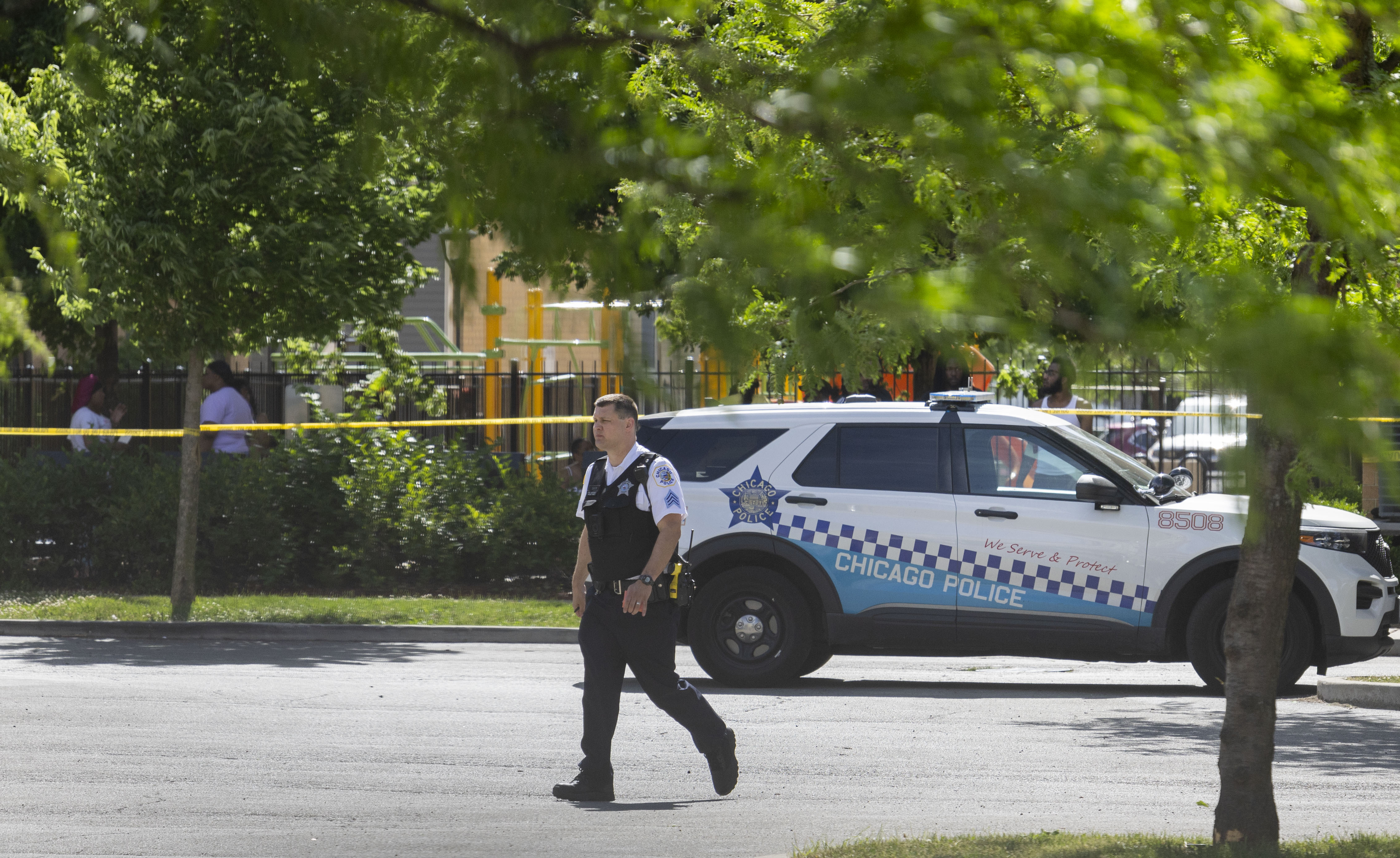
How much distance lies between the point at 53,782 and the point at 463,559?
973cm

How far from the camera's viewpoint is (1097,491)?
33.8ft

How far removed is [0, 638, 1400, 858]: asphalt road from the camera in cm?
650

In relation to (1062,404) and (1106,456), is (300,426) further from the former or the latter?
(1106,456)

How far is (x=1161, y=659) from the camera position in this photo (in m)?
10.5

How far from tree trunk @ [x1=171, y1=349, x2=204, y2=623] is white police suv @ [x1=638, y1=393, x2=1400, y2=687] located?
5.82 meters

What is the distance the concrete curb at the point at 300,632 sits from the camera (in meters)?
13.9

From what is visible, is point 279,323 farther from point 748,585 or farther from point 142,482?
point 748,585

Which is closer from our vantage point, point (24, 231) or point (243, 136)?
point (243, 136)

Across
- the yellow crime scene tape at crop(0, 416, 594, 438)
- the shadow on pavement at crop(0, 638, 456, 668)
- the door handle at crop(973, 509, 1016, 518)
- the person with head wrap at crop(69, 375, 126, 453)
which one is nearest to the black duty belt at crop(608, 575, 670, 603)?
the door handle at crop(973, 509, 1016, 518)

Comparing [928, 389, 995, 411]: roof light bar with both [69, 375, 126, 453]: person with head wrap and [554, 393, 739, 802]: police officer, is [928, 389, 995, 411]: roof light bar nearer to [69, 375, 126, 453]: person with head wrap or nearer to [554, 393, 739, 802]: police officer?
[554, 393, 739, 802]: police officer

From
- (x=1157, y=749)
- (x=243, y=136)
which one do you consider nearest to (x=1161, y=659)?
(x=1157, y=749)

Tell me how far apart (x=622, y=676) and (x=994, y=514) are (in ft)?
13.5

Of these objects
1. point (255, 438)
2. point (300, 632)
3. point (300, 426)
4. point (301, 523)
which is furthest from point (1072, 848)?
point (255, 438)

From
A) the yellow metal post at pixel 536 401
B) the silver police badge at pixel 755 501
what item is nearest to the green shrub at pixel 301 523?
the yellow metal post at pixel 536 401
